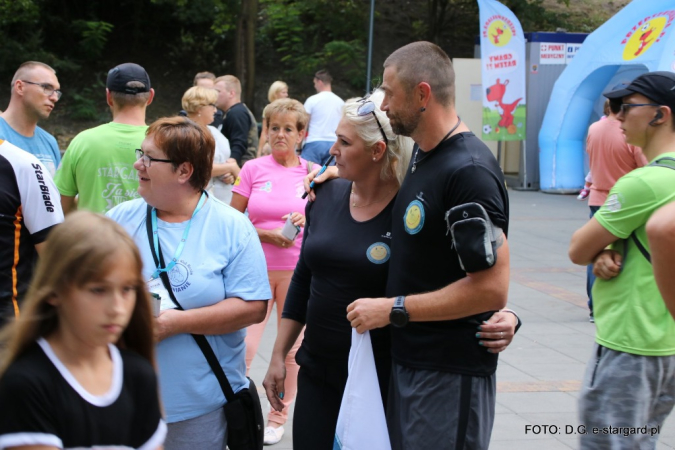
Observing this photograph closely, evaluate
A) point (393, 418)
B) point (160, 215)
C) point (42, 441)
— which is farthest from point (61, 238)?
point (393, 418)

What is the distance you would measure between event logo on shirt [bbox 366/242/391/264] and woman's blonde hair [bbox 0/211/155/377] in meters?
1.28

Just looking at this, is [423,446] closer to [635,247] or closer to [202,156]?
[635,247]

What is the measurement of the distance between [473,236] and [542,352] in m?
4.27

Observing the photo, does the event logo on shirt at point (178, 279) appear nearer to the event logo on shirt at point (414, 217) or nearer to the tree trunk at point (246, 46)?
the event logo on shirt at point (414, 217)

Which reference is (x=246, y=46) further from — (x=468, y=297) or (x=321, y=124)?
(x=468, y=297)

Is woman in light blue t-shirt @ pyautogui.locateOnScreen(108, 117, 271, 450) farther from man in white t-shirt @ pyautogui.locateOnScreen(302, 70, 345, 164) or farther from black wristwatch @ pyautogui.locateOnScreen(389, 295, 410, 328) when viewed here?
man in white t-shirt @ pyautogui.locateOnScreen(302, 70, 345, 164)

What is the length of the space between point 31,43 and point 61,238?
80.3ft

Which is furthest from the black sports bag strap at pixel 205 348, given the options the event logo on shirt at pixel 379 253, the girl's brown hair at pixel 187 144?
the event logo on shirt at pixel 379 253

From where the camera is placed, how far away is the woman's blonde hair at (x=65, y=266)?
1.83 m

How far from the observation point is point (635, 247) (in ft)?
10.1

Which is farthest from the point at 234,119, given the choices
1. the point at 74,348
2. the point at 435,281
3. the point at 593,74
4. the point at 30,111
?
the point at 593,74

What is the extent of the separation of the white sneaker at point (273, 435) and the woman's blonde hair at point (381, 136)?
2.15 m

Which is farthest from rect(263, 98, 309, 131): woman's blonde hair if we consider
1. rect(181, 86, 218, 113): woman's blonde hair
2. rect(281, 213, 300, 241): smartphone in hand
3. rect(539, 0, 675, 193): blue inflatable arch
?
rect(539, 0, 675, 193): blue inflatable arch

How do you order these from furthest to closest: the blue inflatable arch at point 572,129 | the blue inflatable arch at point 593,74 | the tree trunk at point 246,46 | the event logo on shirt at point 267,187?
the tree trunk at point 246,46 < the blue inflatable arch at point 572,129 < the blue inflatable arch at point 593,74 < the event logo on shirt at point 267,187
